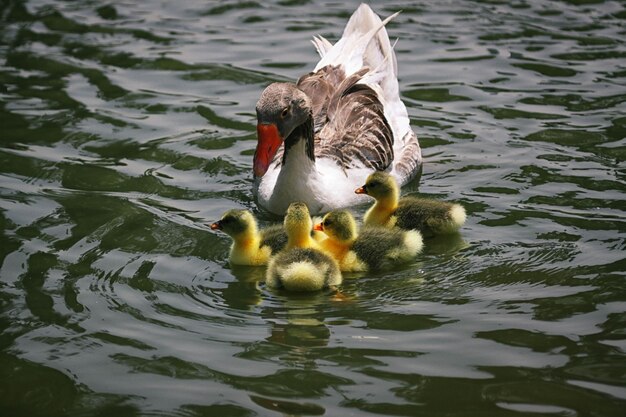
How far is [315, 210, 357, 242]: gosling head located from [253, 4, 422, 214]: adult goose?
96 cm

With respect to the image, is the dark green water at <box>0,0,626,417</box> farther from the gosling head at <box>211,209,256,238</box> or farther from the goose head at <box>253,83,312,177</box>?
the goose head at <box>253,83,312,177</box>

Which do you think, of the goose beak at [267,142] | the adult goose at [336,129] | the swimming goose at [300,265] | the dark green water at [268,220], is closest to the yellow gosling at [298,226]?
the swimming goose at [300,265]

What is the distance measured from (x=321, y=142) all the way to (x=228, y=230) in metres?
2.46

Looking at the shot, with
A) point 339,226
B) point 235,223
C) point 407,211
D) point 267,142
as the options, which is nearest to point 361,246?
point 339,226

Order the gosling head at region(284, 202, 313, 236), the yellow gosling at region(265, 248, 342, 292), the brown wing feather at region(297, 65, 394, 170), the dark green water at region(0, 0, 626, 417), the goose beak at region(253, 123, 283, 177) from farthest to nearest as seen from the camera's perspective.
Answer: the brown wing feather at region(297, 65, 394, 170) → the goose beak at region(253, 123, 283, 177) → the gosling head at region(284, 202, 313, 236) → the yellow gosling at region(265, 248, 342, 292) → the dark green water at region(0, 0, 626, 417)

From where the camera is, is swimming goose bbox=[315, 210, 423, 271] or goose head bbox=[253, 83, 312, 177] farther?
goose head bbox=[253, 83, 312, 177]

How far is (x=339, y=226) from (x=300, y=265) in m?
0.61

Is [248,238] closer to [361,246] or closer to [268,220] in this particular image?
[361,246]

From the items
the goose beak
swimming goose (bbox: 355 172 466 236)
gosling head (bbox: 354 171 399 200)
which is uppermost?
the goose beak

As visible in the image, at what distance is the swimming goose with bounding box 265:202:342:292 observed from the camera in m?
6.89

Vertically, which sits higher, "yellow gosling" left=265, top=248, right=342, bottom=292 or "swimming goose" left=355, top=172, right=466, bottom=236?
"swimming goose" left=355, top=172, right=466, bottom=236

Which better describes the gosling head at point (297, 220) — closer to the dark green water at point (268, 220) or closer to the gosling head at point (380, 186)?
the dark green water at point (268, 220)

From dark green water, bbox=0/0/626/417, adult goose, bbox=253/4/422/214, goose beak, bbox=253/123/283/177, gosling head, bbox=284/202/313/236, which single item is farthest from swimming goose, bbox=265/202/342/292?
goose beak, bbox=253/123/283/177

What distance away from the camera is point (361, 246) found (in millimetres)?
7383
